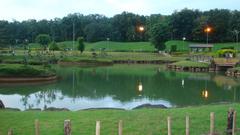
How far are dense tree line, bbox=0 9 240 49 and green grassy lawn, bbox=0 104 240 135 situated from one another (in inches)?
2924

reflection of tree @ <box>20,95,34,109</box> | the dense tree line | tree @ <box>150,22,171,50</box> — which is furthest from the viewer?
the dense tree line

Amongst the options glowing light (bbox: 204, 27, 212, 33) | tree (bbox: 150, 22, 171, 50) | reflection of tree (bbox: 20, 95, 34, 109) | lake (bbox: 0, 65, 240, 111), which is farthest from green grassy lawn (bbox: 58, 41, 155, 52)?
reflection of tree (bbox: 20, 95, 34, 109)

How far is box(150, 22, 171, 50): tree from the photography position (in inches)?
3447

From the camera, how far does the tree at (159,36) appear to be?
8756cm

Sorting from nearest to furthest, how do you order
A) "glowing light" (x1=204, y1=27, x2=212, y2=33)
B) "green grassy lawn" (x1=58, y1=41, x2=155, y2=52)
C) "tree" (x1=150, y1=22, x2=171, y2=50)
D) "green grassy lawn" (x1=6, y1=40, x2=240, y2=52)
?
"tree" (x1=150, y1=22, x2=171, y2=50) → "glowing light" (x1=204, y1=27, x2=212, y2=33) → "green grassy lawn" (x1=6, y1=40, x2=240, y2=52) → "green grassy lawn" (x1=58, y1=41, x2=155, y2=52)

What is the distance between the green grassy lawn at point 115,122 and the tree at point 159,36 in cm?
7235

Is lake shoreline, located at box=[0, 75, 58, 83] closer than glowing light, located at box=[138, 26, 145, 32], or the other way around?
lake shoreline, located at box=[0, 75, 58, 83]

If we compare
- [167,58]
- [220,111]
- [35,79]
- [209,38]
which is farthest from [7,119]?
[209,38]

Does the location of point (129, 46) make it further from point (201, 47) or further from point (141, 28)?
point (201, 47)

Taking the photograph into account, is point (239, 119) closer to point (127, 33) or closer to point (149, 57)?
point (149, 57)

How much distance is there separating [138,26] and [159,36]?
2334 centimetres

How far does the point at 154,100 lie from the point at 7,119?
14.9 m

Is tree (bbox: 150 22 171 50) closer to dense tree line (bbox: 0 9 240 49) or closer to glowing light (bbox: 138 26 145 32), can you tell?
dense tree line (bbox: 0 9 240 49)

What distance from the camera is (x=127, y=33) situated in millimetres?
109000
